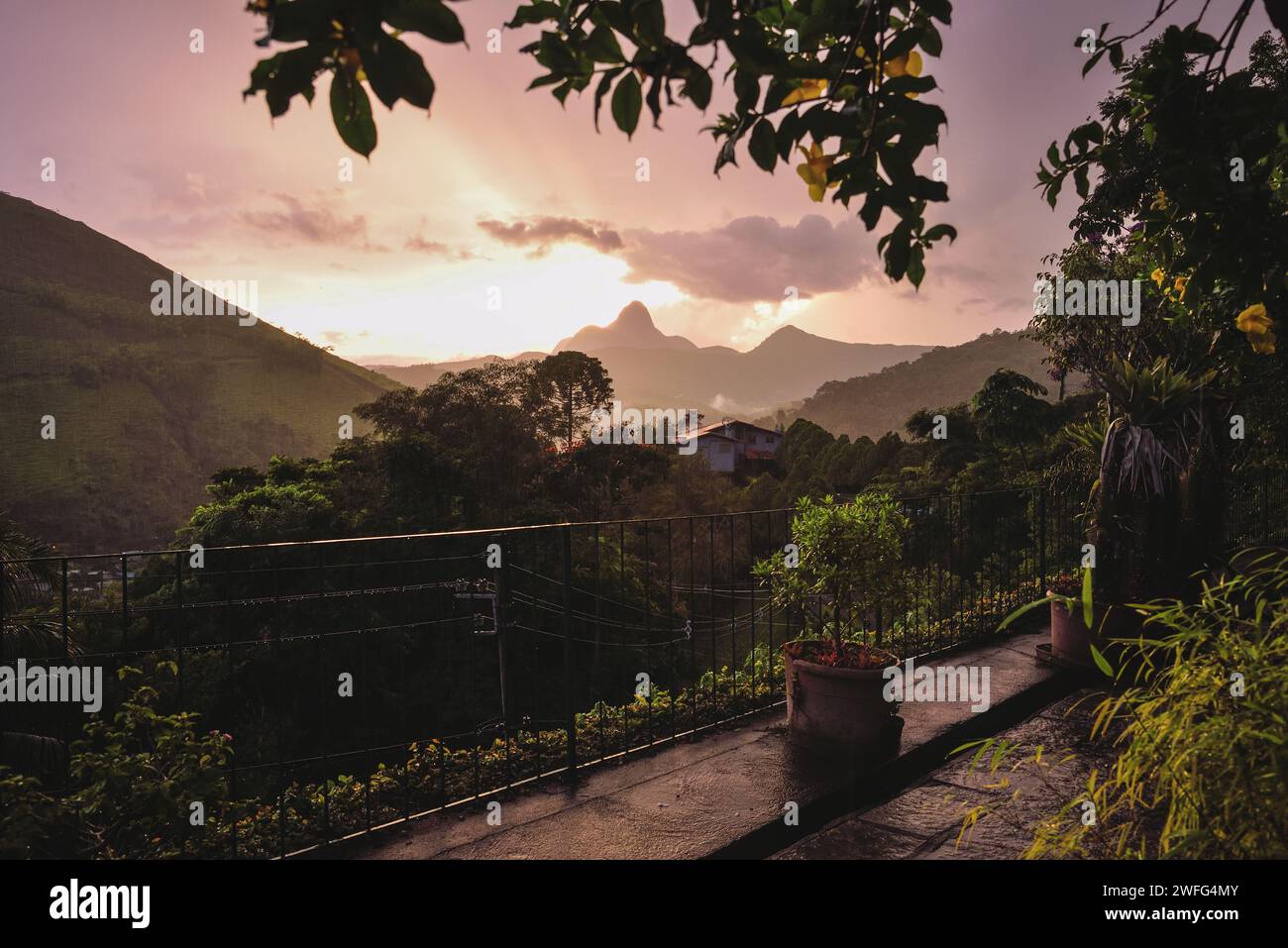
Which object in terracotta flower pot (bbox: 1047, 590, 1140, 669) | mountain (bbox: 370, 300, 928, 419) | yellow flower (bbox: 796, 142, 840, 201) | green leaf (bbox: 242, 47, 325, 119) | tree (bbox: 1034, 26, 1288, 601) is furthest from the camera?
mountain (bbox: 370, 300, 928, 419)

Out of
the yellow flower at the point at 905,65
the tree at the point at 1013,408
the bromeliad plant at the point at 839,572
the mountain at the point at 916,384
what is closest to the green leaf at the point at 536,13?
the yellow flower at the point at 905,65

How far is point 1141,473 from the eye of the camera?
427 centimetres

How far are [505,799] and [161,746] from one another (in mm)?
1536

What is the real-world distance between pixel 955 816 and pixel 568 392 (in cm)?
2664

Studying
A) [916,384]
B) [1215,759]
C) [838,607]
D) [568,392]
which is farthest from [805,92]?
[916,384]

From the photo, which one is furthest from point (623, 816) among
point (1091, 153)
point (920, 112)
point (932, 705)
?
point (1091, 153)

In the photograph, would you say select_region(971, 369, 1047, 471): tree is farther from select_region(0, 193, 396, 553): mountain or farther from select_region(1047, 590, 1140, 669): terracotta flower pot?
select_region(0, 193, 396, 553): mountain

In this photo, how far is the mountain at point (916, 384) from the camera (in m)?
65.7

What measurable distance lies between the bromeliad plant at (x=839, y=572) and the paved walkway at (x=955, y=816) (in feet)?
2.04

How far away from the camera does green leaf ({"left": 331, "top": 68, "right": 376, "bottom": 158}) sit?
35.0 inches

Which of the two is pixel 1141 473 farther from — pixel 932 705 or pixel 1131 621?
pixel 932 705

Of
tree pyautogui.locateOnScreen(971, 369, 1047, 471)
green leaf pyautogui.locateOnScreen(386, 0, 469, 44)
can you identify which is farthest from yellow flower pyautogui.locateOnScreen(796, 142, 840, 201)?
tree pyautogui.locateOnScreen(971, 369, 1047, 471)

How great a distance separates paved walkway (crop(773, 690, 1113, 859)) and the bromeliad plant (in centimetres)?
62

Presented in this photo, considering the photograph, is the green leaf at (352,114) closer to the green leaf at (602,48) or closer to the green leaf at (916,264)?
the green leaf at (602,48)
